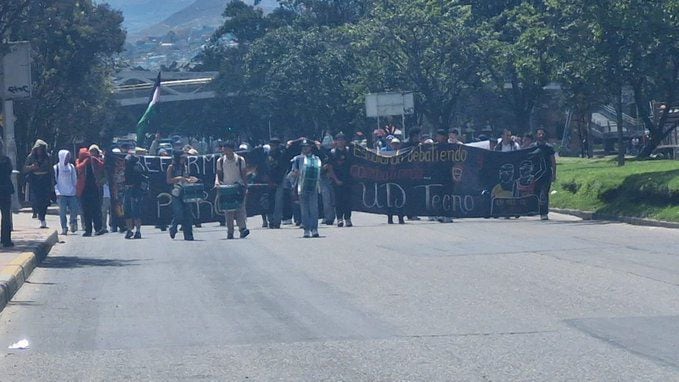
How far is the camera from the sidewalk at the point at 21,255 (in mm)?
13782

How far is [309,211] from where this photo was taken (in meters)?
21.8

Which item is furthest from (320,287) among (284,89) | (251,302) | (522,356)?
(284,89)

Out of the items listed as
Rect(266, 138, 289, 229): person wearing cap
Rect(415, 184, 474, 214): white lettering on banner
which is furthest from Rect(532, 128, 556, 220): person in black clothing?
Rect(266, 138, 289, 229): person wearing cap

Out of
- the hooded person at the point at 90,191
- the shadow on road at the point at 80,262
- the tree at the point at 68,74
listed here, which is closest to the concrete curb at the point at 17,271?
the shadow on road at the point at 80,262

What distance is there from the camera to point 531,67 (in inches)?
1337

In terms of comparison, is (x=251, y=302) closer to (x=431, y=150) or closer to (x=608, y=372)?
(x=608, y=372)

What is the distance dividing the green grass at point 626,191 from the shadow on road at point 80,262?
965cm

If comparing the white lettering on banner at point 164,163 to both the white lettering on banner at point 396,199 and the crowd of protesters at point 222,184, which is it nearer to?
the crowd of protesters at point 222,184

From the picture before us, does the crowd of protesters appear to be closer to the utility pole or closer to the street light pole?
the utility pole

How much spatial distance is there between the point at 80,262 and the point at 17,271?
3.19 m

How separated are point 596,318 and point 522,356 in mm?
1957

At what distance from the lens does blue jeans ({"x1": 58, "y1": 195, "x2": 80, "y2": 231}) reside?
80.3 feet

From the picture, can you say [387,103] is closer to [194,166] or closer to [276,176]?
[194,166]

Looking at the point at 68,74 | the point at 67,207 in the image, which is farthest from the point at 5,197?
the point at 68,74
